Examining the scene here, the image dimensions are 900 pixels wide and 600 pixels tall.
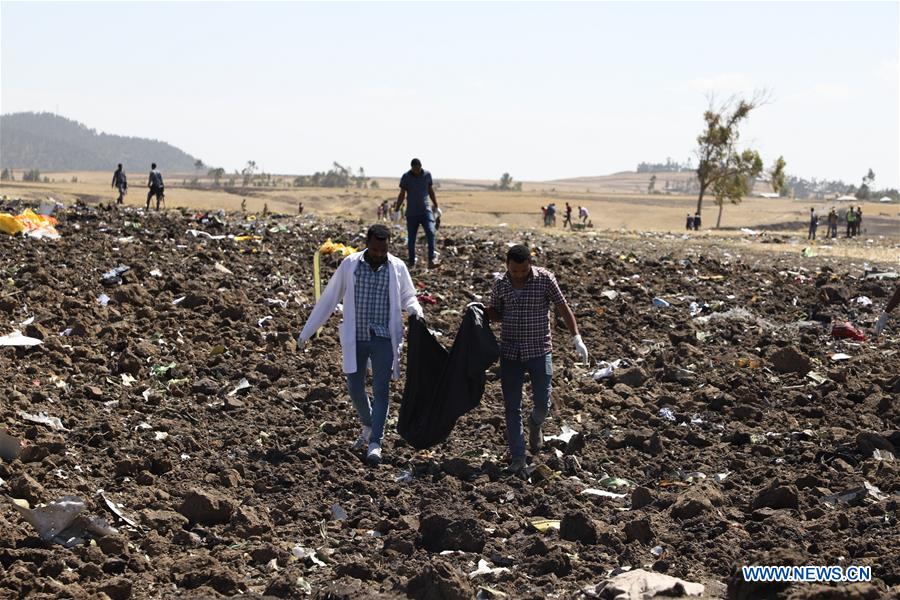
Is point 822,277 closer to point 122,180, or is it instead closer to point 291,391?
point 291,391

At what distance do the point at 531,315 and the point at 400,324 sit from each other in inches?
35.2

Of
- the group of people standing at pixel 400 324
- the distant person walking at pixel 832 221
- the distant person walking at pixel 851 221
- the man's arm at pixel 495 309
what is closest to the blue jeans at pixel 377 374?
the group of people standing at pixel 400 324

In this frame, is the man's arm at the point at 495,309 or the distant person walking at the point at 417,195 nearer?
the man's arm at the point at 495,309

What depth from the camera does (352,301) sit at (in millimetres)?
7242

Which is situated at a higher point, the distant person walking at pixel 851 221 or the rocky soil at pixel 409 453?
the distant person walking at pixel 851 221

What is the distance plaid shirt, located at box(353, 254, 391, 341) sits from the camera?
7.23 m

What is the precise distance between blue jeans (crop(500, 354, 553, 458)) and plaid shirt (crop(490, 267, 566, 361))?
6 cm

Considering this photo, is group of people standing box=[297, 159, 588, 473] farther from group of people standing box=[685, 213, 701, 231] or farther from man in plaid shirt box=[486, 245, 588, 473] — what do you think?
group of people standing box=[685, 213, 701, 231]

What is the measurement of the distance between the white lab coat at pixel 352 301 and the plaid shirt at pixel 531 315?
668 millimetres

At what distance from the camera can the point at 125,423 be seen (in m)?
7.91

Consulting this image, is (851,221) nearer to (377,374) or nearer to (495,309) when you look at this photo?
(495,309)

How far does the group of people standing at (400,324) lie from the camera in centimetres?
704

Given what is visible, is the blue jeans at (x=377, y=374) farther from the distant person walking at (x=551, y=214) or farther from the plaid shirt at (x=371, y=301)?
the distant person walking at (x=551, y=214)

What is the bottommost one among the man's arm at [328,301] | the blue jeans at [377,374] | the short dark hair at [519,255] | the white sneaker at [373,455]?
the white sneaker at [373,455]
